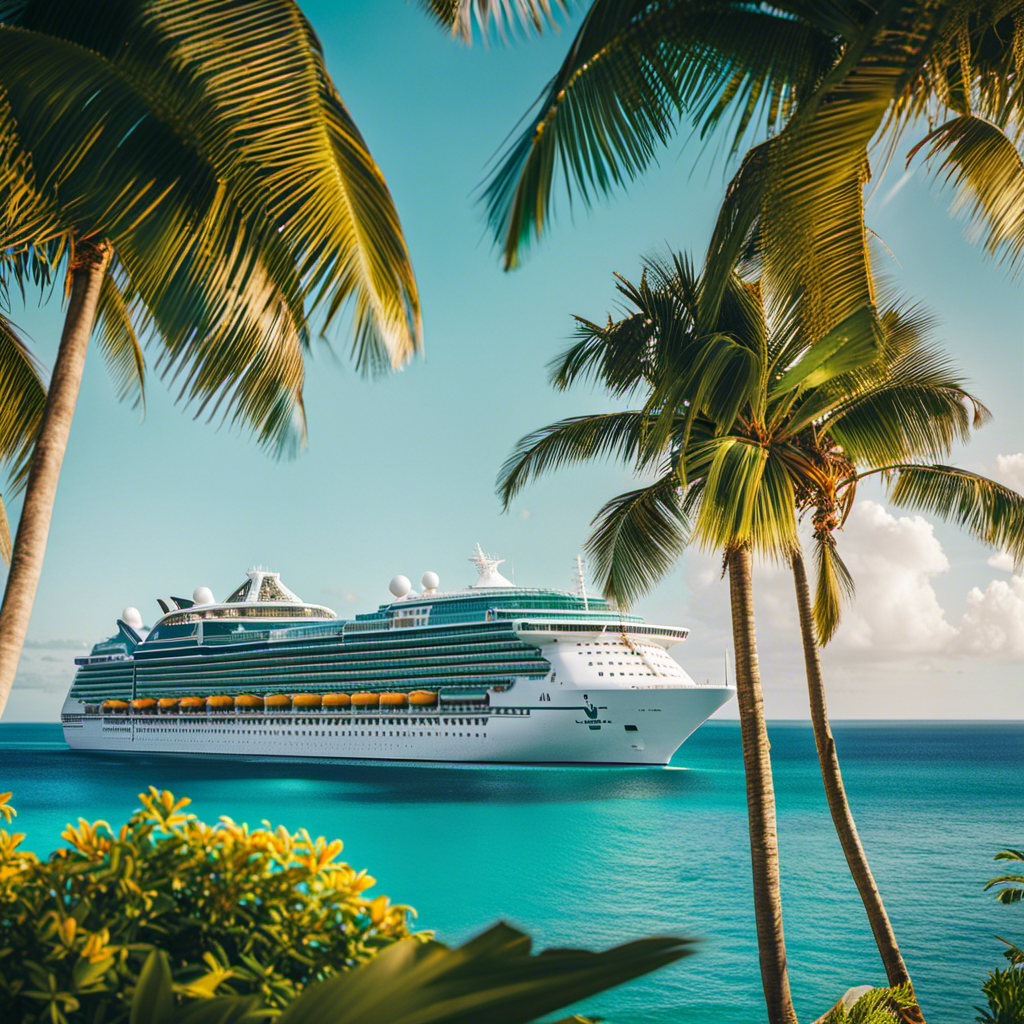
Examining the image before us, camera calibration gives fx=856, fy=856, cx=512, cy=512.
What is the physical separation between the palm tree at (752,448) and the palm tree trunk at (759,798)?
0.05 feet

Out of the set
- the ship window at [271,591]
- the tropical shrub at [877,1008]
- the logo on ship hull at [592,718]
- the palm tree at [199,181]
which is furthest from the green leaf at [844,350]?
the ship window at [271,591]

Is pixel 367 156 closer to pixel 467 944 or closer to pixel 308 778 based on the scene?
pixel 467 944

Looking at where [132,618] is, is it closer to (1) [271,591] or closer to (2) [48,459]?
(1) [271,591]

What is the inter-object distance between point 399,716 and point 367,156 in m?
45.0

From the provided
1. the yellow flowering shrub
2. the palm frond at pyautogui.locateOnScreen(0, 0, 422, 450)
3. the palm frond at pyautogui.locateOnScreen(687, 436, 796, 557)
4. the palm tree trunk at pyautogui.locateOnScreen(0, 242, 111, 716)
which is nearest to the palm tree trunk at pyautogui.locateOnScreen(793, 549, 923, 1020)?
the palm frond at pyautogui.locateOnScreen(687, 436, 796, 557)

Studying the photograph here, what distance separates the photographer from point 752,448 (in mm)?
5836

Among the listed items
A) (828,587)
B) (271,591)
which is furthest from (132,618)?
(828,587)

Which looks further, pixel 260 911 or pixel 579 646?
pixel 579 646

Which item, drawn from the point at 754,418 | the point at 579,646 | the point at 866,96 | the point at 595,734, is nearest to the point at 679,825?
the point at 595,734

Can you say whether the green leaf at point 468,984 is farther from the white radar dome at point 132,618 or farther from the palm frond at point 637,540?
the white radar dome at point 132,618

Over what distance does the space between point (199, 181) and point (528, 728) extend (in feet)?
128

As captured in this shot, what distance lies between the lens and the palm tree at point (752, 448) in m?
6.00

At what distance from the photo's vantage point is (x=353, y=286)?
335cm

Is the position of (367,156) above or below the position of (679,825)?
above
